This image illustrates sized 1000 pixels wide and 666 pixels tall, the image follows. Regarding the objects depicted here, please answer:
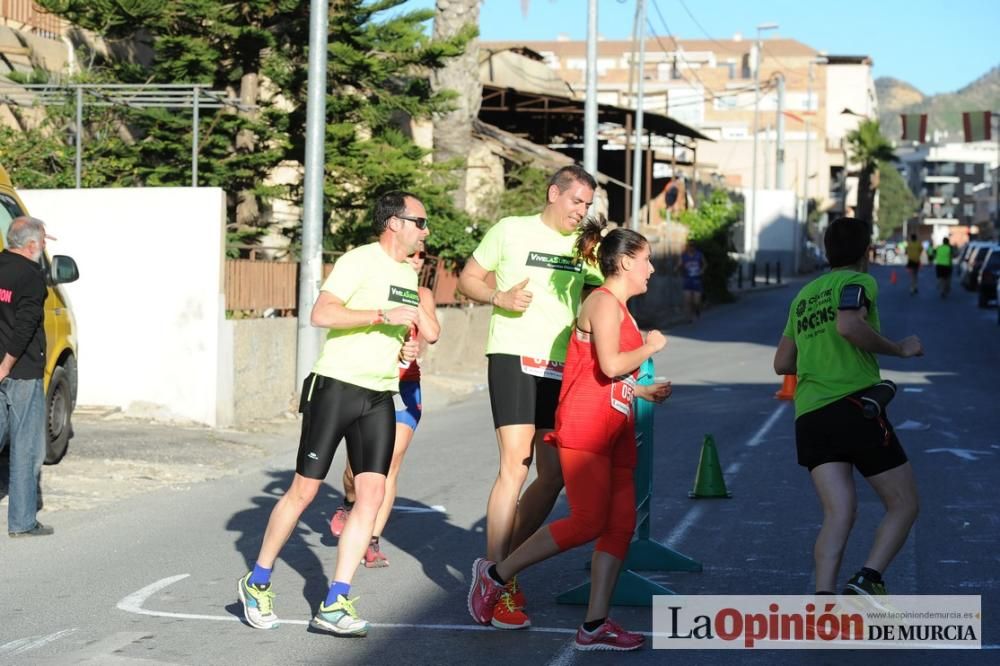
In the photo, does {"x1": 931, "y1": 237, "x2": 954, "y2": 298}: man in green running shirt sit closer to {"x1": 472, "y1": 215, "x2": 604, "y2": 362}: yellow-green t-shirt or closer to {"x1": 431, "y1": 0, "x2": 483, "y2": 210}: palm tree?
{"x1": 431, "y1": 0, "x2": 483, "y2": 210}: palm tree

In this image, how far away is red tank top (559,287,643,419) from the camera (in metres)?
6.35

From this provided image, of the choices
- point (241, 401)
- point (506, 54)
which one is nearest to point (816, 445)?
point (241, 401)

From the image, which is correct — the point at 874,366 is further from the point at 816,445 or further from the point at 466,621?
the point at 466,621

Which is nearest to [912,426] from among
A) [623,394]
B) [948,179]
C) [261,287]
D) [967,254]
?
[261,287]

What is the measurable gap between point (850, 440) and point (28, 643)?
3717 mm

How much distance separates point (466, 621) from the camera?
6.96 metres

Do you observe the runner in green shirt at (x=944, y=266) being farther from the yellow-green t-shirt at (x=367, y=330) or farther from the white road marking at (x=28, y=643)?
the white road marking at (x=28, y=643)

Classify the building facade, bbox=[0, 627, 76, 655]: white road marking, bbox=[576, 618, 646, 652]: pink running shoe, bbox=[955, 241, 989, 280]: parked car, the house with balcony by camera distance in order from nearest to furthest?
1. bbox=[576, 618, 646, 652]: pink running shoe
2. bbox=[0, 627, 76, 655]: white road marking
3. bbox=[955, 241, 989, 280]: parked car
4. the building facade
5. the house with balcony

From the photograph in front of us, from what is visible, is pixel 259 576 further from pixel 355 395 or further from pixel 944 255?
pixel 944 255

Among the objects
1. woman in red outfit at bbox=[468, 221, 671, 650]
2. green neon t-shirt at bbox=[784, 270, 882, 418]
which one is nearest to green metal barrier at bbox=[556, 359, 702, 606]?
woman in red outfit at bbox=[468, 221, 671, 650]

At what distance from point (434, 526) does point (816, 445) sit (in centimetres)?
366

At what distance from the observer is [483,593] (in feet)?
22.2

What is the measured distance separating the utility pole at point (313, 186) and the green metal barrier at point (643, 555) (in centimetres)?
796

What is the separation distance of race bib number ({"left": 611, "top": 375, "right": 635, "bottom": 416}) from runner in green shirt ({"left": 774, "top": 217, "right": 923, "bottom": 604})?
0.87m
